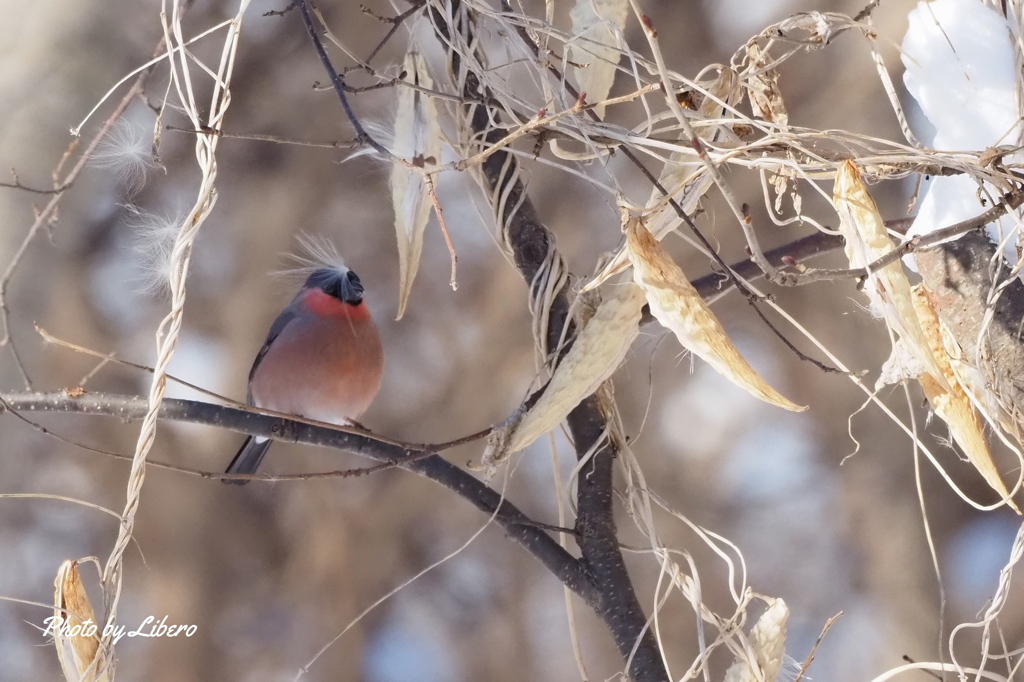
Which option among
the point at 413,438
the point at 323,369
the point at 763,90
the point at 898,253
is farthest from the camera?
the point at 413,438

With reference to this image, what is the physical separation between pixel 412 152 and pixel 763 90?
0.28 meters

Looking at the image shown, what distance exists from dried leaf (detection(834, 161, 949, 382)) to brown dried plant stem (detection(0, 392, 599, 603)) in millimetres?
313

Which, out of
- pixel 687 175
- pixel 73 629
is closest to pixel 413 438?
pixel 73 629

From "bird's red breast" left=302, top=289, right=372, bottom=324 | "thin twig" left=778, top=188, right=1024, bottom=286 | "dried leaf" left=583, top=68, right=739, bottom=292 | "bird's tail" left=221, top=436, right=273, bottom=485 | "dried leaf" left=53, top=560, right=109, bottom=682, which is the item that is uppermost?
"bird's red breast" left=302, top=289, right=372, bottom=324

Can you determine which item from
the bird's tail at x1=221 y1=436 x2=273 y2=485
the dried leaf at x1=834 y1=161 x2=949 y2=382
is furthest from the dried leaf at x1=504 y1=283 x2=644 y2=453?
the bird's tail at x1=221 y1=436 x2=273 y2=485

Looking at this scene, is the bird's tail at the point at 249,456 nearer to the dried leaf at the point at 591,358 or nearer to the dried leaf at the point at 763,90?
the dried leaf at the point at 591,358

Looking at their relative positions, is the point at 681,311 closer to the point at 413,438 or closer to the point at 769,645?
the point at 769,645

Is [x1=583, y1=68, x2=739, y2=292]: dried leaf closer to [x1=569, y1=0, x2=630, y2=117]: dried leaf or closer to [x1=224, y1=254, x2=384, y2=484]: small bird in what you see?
[x1=569, y1=0, x2=630, y2=117]: dried leaf

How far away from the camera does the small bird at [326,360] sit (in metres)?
0.85

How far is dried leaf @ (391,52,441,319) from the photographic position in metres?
0.62

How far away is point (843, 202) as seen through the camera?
15.5 inches

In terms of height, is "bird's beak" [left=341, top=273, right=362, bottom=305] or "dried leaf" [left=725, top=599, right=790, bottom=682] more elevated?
"bird's beak" [left=341, top=273, right=362, bottom=305]

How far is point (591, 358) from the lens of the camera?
496 mm

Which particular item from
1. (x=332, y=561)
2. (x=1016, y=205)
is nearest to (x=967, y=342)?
(x=1016, y=205)
